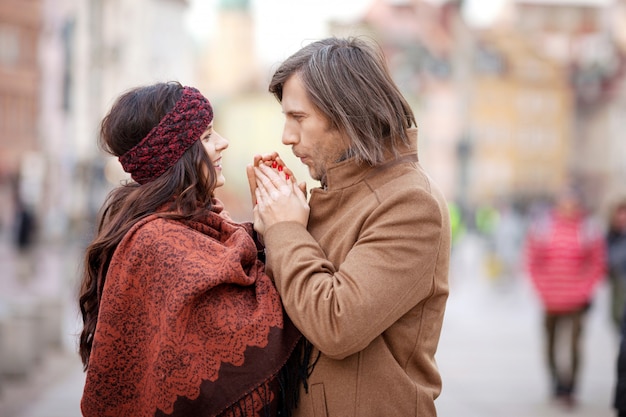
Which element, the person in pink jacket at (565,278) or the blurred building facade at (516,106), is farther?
the blurred building facade at (516,106)

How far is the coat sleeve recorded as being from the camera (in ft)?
8.29

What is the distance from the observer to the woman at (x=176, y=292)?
2557 millimetres

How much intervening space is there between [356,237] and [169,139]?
57 cm

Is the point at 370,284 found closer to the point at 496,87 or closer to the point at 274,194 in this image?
the point at 274,194

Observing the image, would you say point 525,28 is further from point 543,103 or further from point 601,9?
point 543,103

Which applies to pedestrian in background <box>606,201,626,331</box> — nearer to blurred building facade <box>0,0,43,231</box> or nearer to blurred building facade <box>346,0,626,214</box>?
blurred building facade <box>0,0,43,231</box>

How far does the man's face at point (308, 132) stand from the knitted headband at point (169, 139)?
0.77 ft

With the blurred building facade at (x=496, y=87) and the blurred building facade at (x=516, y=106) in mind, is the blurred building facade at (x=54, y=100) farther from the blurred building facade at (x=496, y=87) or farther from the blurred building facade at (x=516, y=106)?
the blurred building facade at (x=516, y=106)

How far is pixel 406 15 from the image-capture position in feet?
225

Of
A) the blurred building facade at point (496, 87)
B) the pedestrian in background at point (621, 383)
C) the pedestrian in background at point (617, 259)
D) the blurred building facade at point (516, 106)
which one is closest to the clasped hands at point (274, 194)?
the pedestrian in background at point (621, 383)

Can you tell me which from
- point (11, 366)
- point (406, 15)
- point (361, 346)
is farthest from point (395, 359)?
point (406, 15)

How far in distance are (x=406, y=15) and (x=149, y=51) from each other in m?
19.4

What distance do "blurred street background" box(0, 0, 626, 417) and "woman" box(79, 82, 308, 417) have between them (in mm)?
455

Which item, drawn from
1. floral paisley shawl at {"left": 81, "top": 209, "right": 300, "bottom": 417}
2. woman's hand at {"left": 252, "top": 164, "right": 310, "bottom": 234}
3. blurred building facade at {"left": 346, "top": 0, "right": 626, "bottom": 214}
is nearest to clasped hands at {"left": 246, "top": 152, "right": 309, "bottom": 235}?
woman's hand at {"left": 252, "top": 164, "right": 310, "bottom": 234}
